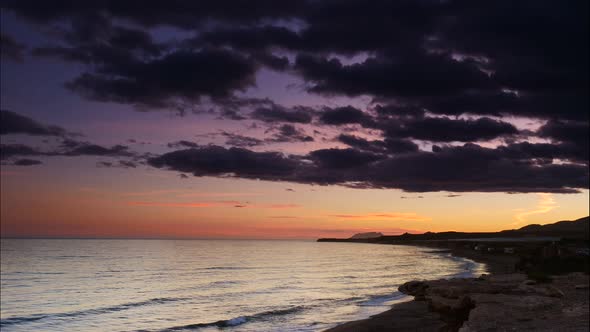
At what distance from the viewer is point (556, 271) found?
74938 millimetres

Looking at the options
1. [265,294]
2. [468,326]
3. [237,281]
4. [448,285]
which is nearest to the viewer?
[468,326]

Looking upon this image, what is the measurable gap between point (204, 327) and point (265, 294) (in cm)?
2381

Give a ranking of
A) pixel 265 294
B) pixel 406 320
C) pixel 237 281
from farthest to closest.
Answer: pixel 237 281
pixel 265 294
pixel 406 320

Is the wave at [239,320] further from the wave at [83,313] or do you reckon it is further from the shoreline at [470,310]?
the wave at [83,313]

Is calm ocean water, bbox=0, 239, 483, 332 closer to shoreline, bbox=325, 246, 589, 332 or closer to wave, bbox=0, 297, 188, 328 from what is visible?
wave, bbox=0, 297, 188, 328

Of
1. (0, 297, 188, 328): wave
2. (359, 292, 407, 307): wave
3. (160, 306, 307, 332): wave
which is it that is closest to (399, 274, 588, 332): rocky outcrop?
(359, 292, 407, 307): wave

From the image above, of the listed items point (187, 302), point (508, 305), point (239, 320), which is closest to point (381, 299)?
point (508, 305)

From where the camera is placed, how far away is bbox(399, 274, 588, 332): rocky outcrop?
101ft

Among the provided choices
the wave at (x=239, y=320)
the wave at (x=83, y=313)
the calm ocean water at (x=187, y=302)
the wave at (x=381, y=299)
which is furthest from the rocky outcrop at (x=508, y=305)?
the wave at (x=83, y=313)

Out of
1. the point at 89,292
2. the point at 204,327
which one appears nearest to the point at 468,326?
the point at 204,327

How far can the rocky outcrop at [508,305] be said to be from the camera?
30.8 meters

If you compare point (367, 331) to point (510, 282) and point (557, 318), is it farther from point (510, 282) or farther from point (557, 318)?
point (510, 282)

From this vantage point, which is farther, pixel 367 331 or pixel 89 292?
pixel 89 292

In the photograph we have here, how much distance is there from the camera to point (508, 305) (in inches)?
1529
